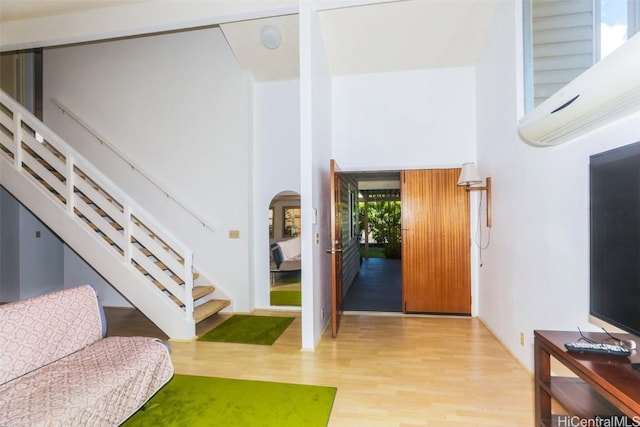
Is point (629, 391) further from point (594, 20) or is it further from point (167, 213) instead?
point (167, 213)

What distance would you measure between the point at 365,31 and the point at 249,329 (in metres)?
3.81

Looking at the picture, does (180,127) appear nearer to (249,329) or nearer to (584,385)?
(249,329)

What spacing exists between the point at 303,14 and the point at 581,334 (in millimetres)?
3377

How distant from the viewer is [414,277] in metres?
4.45

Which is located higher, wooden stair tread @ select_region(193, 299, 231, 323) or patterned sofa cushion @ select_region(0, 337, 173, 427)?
patterned sofa cushion @ select_region(0, 337, 173, 427)

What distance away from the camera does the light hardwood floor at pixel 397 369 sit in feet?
7.14

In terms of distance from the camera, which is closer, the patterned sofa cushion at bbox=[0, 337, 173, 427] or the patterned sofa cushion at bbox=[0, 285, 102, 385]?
the patterned sofa cushion at bbox=[0, 337, 173, 427]

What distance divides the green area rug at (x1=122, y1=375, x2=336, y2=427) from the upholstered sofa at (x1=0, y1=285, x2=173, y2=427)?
0.25 m

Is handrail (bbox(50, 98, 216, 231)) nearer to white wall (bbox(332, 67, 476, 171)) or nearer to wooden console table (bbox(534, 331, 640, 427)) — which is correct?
white wall (bbox(332, 67, 476, 171))

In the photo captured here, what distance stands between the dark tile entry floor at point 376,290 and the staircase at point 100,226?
234 centimetres

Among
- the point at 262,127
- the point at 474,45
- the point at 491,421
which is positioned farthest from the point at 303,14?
the point at 491,421

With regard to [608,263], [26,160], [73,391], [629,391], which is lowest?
[73,391]

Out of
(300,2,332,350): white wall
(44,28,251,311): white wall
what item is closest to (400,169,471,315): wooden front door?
(300,2,332,350): white wall

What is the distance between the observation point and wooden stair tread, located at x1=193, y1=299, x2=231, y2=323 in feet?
12.4
